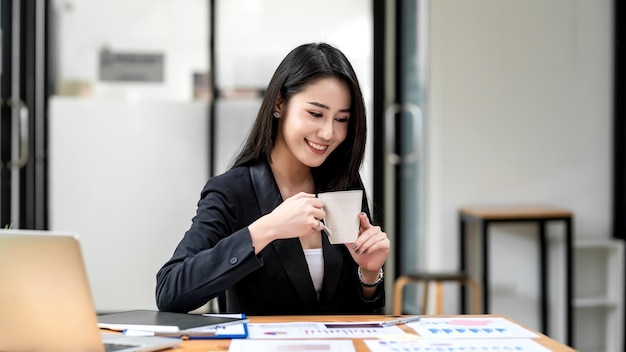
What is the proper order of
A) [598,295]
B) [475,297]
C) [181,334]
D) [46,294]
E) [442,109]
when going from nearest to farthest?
[46,294] < [181,334] < [475,297] < [442,109] < [598,295]

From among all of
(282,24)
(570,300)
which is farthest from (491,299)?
(282,24)

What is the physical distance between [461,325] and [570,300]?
278 cm

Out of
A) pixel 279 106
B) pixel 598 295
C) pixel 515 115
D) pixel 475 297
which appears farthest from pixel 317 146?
pixel 598 295

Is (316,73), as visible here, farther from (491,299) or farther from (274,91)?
(491,299)

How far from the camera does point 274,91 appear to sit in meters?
2.16

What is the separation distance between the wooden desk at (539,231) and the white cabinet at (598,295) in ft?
0.61

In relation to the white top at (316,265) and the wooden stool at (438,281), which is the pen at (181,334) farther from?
the wooden stool at (438,281)

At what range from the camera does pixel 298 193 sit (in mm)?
2102

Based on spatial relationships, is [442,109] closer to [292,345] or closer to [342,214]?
[342,214]

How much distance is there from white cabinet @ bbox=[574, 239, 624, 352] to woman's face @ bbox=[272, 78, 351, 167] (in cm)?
276

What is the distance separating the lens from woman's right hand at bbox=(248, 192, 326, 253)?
1805mm

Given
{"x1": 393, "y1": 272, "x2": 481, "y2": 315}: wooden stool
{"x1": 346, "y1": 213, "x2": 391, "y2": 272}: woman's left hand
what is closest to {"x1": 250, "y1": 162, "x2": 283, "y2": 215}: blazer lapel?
{"x1": 346, "y1": 213, "x2": 391, "y2": 272}: woman's left hand

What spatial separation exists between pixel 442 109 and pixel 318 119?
250 centimetres

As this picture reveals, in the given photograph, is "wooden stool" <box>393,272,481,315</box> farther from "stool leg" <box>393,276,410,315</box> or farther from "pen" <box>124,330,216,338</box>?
"pen" <box>124,330,216,338</box>
